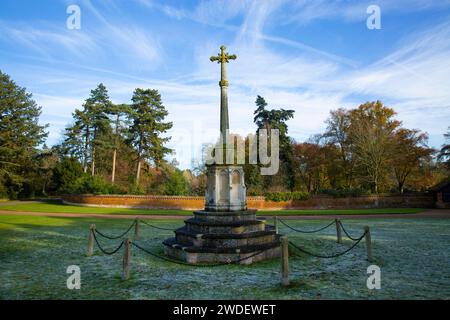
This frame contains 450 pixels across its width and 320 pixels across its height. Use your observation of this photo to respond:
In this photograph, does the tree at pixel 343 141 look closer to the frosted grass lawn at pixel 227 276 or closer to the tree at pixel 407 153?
the tree at pixel 407 153

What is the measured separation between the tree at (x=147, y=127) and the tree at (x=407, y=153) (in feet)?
100

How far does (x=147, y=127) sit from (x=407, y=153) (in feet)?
115

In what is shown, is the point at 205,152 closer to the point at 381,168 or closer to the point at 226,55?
the point at 381,168

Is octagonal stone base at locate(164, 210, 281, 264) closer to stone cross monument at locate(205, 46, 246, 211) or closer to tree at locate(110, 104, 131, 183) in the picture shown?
stone cross monument at locate(205, 46, 246, 211)

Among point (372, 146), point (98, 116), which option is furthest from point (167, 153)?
point (372, 146)

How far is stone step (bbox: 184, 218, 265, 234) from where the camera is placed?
961 centimetres

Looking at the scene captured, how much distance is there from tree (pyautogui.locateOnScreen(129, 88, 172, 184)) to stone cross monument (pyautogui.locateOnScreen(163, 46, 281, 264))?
3222 cm

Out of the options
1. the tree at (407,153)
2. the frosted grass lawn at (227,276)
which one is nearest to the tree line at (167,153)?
the tree at (407,153)

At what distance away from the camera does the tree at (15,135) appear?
4306cm

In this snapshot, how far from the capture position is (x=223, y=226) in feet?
31.5

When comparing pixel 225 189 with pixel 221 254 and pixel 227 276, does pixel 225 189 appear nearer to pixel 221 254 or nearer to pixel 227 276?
pixel 221 254

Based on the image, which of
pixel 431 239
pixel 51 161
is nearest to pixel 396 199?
pixel 431 239

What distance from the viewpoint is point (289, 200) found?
3366cm
